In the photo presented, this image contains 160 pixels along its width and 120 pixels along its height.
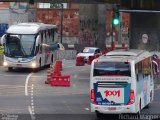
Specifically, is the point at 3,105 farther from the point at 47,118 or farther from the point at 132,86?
the point at 132,86

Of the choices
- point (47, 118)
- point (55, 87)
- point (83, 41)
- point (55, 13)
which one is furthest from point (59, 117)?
point (55, 13)

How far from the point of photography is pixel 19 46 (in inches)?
1841

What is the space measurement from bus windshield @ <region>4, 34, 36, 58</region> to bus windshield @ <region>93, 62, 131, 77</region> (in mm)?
22509

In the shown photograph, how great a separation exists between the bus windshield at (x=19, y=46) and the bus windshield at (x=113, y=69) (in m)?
22.5

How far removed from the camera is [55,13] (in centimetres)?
10556

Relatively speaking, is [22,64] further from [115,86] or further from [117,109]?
[117,109]

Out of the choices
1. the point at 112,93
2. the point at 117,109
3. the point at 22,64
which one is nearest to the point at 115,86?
the point at 112,93

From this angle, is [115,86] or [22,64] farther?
[22,64]

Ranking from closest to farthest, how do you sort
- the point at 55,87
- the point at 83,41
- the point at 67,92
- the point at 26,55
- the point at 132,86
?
the point at 132,86, the point at 67,92, the point at 55,87, the point at 26,55, the point at 83,41

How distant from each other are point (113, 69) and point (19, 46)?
23194mm

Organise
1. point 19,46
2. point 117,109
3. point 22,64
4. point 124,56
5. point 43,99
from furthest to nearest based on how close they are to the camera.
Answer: point 19,46, point 22,64, point 43,99, point 124,56, point 117,109

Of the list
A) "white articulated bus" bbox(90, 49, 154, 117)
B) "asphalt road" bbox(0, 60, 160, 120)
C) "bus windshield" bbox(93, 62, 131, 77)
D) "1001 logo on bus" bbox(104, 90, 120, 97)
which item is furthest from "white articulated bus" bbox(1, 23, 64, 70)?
"1001 logo on bus" bbox(104, 90, 120, 97)

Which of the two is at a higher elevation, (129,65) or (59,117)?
(129,65)

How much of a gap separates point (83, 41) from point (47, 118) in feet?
205
